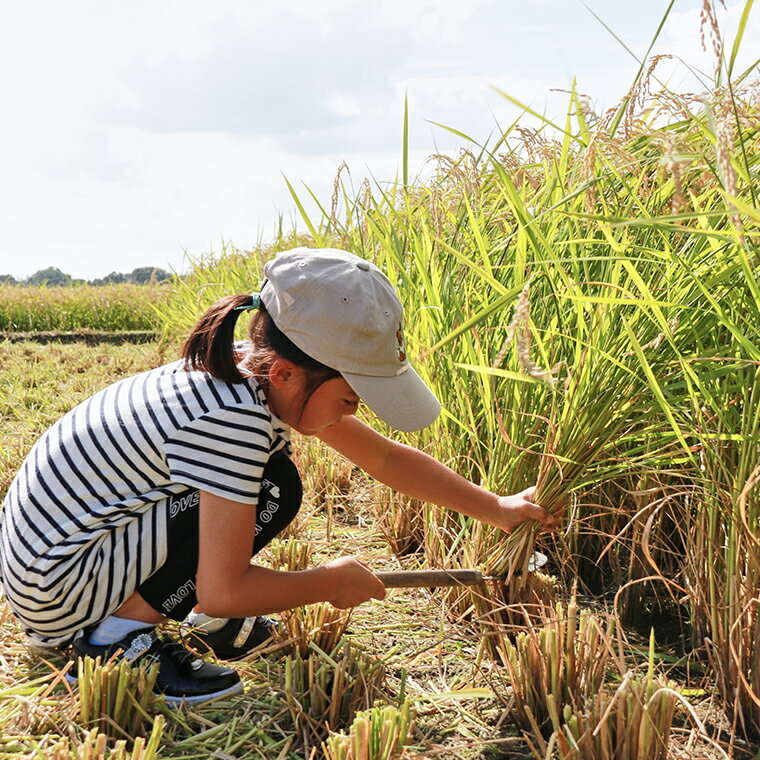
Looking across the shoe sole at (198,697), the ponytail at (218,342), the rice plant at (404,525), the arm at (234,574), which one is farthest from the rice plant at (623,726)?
the rice plant at (404,525)

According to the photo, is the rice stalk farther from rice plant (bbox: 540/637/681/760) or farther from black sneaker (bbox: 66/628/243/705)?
rice plant (bbox: 540/637/681/760)

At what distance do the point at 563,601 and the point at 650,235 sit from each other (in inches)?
32.9

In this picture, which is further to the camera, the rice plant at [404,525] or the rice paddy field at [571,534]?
the rice plant at [404,525]

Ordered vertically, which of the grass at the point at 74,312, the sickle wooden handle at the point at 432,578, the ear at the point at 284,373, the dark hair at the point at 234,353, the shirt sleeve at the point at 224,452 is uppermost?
the grass at the point at 74,312

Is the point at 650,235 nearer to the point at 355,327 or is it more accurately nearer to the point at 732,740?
the point at 355,327

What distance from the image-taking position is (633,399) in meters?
1.50

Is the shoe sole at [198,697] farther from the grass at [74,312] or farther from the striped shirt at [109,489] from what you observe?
the grass at [74,312]

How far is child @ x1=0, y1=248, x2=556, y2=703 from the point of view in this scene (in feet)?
4.46

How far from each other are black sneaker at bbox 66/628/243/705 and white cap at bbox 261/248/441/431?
591 millimetres

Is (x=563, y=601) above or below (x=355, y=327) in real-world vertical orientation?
below

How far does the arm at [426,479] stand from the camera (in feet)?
5.21

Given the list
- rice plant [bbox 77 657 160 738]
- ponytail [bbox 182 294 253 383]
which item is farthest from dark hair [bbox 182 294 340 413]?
rice plant [bbox 77 657 160 738]

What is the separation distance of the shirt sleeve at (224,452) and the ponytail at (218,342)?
0.07 meters

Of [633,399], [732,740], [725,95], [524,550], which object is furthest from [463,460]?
[725,95]
